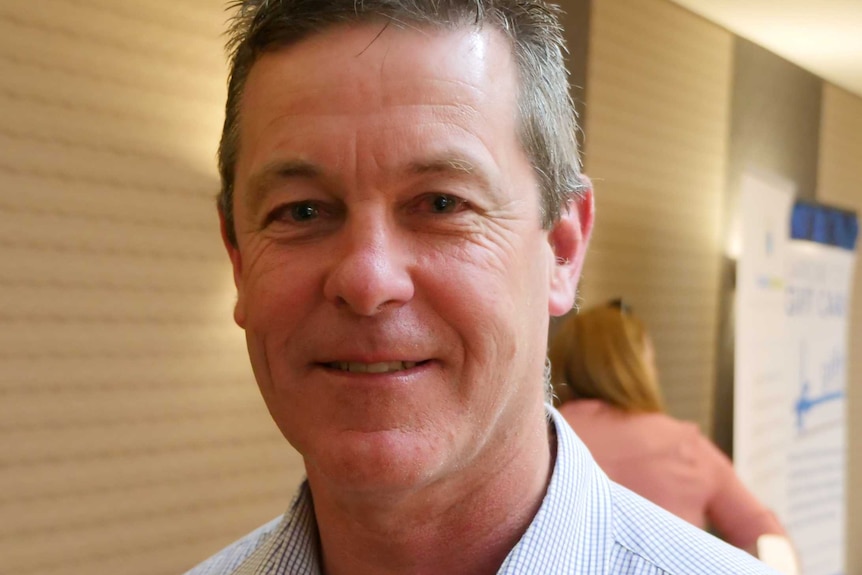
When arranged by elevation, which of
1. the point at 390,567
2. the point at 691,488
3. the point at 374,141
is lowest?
the point at 691,488

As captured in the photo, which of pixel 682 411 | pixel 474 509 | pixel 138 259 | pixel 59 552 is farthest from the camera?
pixel 682 411

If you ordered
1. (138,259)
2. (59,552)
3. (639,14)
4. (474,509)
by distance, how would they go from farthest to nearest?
(639,14) → (138,259) → (59,552) → (474,509)

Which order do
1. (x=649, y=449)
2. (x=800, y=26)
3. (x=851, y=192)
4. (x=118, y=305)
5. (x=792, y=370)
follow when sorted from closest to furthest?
(x=118, y=305)
(x=649, y=449)
(x=792, y=370)
(x=800, y=26)
(x=851, y=192)

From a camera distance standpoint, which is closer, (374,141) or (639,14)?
(374,141)

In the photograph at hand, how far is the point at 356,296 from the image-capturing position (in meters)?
1.00

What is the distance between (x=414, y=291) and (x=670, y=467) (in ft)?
7.53

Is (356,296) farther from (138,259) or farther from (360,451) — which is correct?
(138,259)

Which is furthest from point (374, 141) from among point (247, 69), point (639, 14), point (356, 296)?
point (639, 14)

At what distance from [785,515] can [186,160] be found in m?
3.64

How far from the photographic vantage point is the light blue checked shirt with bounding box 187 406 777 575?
1078 millimetres

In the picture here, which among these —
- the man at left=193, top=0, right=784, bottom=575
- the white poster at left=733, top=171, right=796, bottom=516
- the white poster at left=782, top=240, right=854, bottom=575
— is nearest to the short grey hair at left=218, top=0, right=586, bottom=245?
the man at left=193, top=0, right=784, bottom=575

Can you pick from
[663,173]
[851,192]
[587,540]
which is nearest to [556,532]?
[587,540]

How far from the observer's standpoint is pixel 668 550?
1.09 meters

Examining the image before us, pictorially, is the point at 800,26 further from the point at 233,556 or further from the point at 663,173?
the point at 233,556
